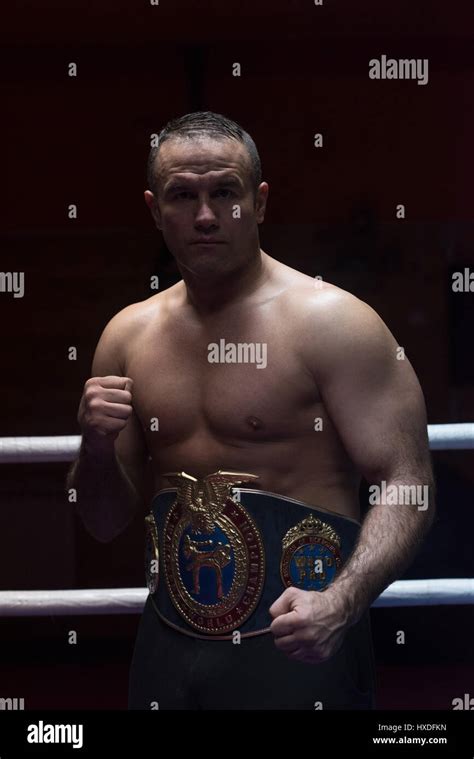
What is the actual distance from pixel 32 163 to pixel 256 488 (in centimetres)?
132

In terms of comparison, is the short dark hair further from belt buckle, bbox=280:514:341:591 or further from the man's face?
belt buckle, bbox=280:514:341:591

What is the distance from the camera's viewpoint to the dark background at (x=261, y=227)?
7.91 ft

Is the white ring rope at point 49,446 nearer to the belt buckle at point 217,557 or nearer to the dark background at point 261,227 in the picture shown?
the belt buckle at point 217,557

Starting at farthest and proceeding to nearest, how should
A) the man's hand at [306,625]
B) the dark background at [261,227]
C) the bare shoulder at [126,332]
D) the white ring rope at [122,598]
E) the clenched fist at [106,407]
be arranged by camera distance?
1. the dark background at [261,227]
2. the white ring rope at [122,598]
3. the bare shoulder at [126,332]
4. the clenched fist at [106,407]
5. the man's hand at [306,625]

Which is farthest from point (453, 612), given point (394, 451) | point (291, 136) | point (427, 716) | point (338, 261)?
point (394, 451)

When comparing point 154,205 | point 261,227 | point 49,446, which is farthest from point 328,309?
point 261,227

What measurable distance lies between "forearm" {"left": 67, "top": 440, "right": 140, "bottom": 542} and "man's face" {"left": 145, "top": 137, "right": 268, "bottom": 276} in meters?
0.26

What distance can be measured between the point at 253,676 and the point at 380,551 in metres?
0.22

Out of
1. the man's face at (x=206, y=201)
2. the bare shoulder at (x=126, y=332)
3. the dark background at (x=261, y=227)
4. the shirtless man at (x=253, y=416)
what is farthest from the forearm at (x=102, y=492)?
the dark background at (x=261, y=227)

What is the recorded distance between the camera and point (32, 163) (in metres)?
2.58

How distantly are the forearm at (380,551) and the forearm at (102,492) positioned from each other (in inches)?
12.4

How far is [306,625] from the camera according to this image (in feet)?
4.17

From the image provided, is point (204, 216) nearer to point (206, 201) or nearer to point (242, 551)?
point (206, 201)

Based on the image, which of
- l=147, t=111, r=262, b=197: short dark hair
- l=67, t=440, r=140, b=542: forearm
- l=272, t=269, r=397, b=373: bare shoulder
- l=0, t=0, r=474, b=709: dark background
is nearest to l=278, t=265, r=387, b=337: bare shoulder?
l=272, t=269, r=397, b=373: bare shoulder
